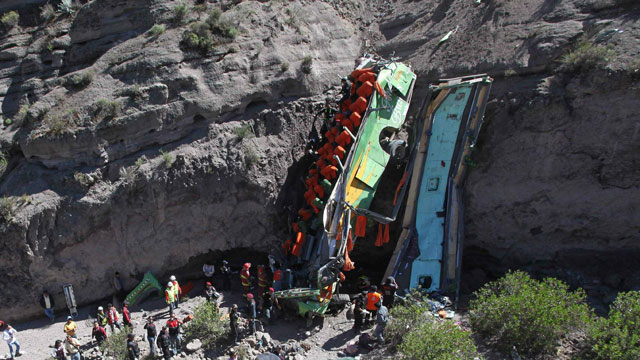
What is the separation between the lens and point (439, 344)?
383 inches

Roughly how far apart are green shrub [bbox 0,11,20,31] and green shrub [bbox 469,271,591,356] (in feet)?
54.4

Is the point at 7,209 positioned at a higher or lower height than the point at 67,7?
lower

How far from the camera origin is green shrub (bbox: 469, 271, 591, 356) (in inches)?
400

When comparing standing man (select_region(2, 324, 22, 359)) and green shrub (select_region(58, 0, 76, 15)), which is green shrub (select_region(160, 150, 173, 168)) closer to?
standing man (select_region(2, 324, 22, 359))

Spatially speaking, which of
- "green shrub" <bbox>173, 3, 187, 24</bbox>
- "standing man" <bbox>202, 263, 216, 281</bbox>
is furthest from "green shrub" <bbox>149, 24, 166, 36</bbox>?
"standing man" <bbox>202, 263, 216, 281</bbox>

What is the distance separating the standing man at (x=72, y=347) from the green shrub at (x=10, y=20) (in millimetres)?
11044

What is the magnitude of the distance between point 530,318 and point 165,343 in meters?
7.62

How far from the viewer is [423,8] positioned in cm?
1939

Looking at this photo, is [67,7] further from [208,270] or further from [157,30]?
[208,270]

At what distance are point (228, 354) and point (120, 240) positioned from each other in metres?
4.57

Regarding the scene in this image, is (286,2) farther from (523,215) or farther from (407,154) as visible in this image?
(523,215)

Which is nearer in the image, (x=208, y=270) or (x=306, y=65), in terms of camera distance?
(x=208, y=270)

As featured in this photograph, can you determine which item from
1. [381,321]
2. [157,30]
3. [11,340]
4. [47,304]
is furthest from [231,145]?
[11,340]

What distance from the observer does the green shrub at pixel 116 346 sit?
11.2 m
